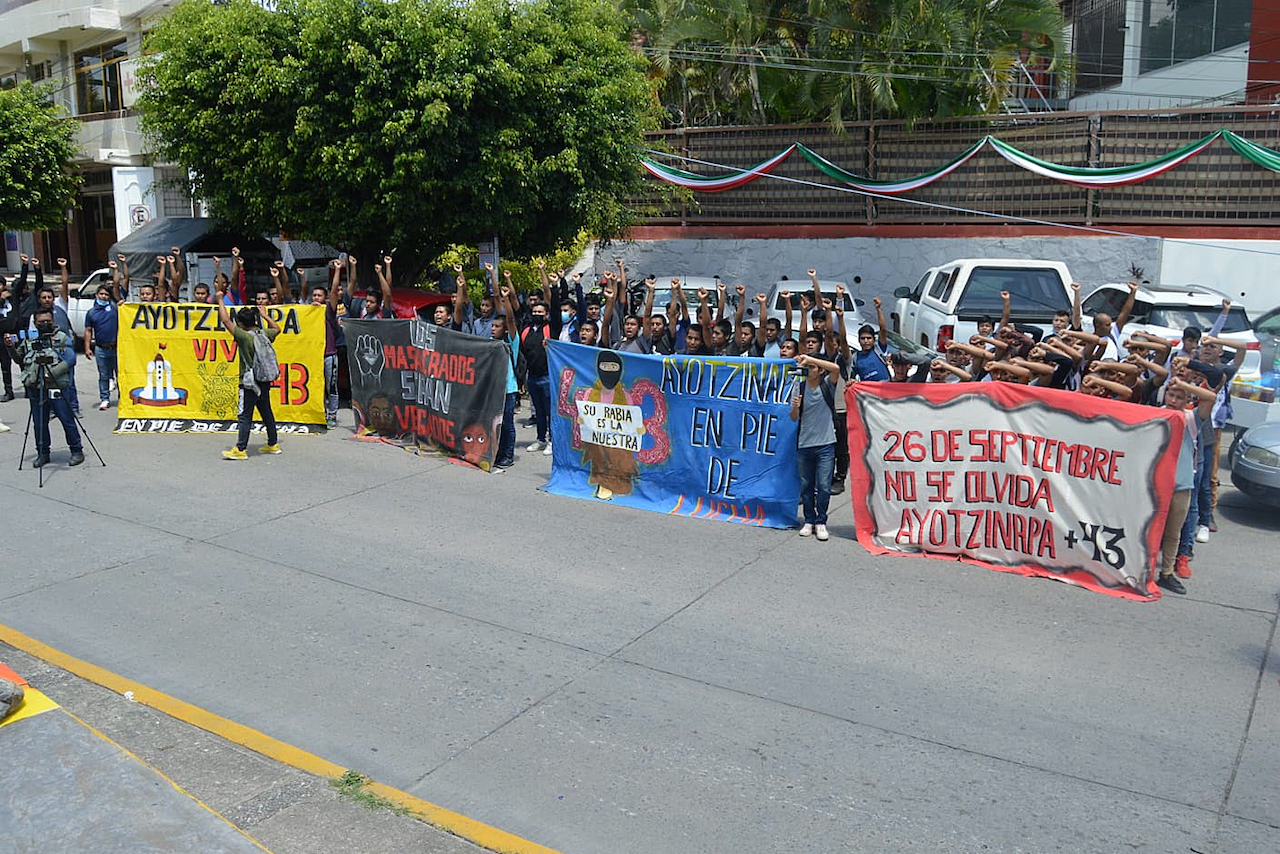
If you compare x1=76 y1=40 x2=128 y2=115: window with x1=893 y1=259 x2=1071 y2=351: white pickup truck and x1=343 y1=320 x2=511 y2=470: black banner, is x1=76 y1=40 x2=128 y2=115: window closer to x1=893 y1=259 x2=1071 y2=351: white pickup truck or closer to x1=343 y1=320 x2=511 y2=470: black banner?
x1=343 y1=320 x2=511 y2=470: black banner

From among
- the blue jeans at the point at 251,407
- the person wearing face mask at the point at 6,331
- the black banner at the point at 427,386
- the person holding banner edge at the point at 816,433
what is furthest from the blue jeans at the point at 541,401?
the person wearing face mask at the point at 6,331

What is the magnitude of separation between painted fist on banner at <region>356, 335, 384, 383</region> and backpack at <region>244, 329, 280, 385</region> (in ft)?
4.04

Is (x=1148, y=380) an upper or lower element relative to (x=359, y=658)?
upper

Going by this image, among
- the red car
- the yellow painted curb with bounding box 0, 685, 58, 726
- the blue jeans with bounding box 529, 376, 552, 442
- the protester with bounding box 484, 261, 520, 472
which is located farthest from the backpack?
the yellow painted curb with bounding box 0, 685, 58, 726

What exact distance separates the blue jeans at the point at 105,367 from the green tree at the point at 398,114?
118 inches

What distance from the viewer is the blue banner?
963cm

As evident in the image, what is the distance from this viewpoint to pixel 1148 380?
8.90 metres

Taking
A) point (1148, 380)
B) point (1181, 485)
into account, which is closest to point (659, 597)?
point (1181, 485)

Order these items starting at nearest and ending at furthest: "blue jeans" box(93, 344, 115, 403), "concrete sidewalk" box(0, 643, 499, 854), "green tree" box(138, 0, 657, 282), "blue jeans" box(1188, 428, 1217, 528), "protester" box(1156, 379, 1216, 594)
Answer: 1. "concrete sidewalk" box(0, 643, 499, 854)
2. "protester" box(1156, 379, 1216, 594)
3. "blue jeans" box(1188, 428, 1217, 528)
4. "blue jeans" box(93, 344, 115, 403)
5. "green tree" box(138, 0, 657, 282)

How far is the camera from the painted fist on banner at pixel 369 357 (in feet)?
42.9

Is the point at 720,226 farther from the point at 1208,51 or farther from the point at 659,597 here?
the point at 659,597

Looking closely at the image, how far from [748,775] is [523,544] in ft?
13.5

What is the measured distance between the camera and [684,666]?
6.65 metres

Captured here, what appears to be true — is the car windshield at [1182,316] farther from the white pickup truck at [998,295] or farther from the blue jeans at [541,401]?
the blue jeans at [541,401]
